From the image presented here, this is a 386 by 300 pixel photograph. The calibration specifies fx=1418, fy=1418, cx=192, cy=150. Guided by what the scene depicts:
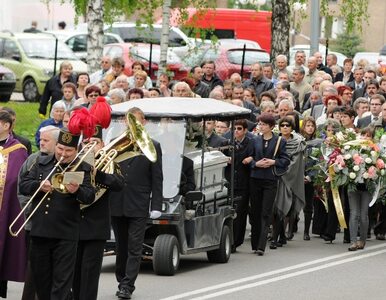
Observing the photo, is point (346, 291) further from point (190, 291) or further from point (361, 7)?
point (361, 7)

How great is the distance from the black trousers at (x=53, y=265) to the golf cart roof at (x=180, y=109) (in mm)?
4607

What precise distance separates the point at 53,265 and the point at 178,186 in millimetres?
4384

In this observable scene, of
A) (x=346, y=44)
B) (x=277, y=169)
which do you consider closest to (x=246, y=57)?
(x=277, y=169)

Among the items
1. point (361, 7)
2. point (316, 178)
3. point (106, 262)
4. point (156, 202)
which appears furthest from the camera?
point (361, 7)

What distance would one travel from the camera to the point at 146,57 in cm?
3509

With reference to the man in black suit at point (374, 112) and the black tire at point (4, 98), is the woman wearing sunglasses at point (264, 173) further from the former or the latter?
the black tire at point (4, 98)

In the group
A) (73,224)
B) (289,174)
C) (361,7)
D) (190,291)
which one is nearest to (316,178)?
(289,174)

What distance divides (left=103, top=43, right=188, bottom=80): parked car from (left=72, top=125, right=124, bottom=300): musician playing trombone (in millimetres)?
19347

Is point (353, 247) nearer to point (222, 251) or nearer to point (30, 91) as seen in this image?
point (222, 251)

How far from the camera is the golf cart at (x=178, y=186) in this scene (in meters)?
16.1

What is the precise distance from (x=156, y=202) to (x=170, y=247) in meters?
1.44

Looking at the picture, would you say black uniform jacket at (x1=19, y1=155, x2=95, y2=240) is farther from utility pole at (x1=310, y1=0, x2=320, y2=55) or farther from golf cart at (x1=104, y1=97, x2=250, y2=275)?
utility pole at (x1=310, y1=0, x2=320, y2=55)

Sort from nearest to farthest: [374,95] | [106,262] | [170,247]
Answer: [170,247]
[106,262]
[374,95]

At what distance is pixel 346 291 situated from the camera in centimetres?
1521
